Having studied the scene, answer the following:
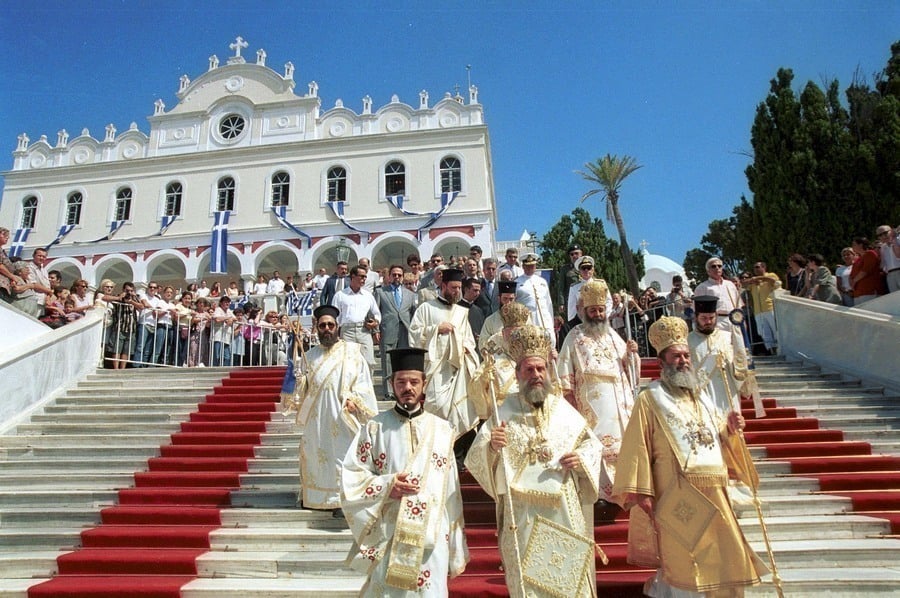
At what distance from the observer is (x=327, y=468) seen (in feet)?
18.2

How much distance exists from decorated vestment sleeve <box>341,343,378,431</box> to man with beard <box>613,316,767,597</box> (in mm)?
2473

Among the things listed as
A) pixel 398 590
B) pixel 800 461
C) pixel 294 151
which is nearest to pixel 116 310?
pixel 398 590

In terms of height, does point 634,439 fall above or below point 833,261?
below

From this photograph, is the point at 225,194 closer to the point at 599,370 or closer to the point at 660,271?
the point at 599,370

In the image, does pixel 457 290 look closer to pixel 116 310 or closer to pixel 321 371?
pixel 321 371

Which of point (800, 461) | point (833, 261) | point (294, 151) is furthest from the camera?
point (294, 151)

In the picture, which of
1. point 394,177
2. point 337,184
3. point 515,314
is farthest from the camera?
point 337,184

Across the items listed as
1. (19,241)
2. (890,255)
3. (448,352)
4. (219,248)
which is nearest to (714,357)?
(448,352)

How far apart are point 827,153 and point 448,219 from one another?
14710 millimetres

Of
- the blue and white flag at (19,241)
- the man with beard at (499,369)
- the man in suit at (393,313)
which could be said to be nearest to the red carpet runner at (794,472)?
the man with beard at (499,369)

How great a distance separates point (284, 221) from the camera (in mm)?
27953

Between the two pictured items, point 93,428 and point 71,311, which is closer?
point 93,428

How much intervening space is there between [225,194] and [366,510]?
1135 inches

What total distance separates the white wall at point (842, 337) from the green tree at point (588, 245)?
26.2 meters
